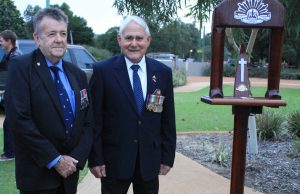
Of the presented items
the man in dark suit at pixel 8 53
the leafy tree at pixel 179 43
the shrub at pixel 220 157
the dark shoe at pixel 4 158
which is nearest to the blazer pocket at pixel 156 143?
the shrub at pixel 220 157

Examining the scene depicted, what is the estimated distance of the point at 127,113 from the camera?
3.27m

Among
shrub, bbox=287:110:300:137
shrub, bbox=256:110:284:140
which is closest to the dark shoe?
shrub, bbox=256:110:284:140

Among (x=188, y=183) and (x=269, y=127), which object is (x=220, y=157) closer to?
(x=188, y=183)

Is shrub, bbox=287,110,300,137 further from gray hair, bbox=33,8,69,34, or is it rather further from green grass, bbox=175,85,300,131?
gray hair, bbox=33,8,69,34

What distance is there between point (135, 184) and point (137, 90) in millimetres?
711

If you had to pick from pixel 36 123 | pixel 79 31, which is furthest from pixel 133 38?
pixel 79 31

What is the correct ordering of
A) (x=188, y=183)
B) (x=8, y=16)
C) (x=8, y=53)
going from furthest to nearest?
(x=8, y=16) → (x=8, y=53) → (x=188, y=183)

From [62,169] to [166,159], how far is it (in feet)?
3.00

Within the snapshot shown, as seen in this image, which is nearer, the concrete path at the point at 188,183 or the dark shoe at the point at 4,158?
the concrete path at the point at 188,183

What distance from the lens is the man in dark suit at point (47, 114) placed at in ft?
9.16

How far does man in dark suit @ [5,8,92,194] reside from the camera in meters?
2.79

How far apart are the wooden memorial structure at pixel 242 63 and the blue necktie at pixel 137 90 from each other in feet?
2.05

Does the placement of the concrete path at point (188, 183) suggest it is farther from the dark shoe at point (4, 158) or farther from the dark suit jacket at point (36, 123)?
the dark suit jacket at point (36, 123)

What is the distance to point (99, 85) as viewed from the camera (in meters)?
3.29
